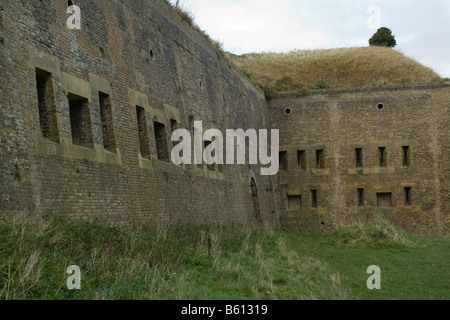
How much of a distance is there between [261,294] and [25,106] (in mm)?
5204

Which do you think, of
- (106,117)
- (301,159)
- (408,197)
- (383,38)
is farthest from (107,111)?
(383,38)

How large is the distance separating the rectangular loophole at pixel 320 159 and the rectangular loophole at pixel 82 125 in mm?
19664

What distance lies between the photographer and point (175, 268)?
10.6 meters

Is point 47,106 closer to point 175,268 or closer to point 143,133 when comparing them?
point 175,268

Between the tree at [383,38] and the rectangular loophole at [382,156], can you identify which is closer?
the rectangular loophole at [382,156]

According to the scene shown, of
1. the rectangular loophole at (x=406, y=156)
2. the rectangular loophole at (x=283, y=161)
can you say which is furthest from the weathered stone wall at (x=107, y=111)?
the rectangular loophole at (x=406, y=156)

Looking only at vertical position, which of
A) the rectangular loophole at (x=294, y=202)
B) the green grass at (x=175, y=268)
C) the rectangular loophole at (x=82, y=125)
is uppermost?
the rectangular loophole at (x=82, y=125)

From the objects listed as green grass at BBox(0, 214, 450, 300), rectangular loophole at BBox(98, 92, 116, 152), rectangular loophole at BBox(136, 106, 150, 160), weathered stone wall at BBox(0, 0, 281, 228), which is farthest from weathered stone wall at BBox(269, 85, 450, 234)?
rectangular loophole at BBox(98, 92, 116, 152)

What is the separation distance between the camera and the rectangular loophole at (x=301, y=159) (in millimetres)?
30703

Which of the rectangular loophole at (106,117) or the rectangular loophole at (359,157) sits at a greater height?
the rectangular loophole at (106,117)

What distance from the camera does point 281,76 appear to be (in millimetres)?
32719

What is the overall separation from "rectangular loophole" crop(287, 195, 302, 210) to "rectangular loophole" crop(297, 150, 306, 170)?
1.58m

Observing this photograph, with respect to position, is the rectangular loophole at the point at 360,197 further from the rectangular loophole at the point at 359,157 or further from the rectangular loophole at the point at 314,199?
the rectangular loophole at the point at 314,199

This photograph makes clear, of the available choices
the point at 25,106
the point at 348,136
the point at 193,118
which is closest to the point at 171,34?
the point at 193,118
